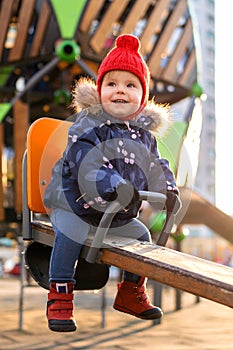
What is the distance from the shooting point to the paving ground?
707 cm

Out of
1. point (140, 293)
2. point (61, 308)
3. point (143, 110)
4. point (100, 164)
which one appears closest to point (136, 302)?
point (140, 293)

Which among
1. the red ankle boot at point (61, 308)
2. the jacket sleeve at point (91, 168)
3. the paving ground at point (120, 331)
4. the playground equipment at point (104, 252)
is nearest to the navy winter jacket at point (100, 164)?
the jacket sleeve at point (91, 168)

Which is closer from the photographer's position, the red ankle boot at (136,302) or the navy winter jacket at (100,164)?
the navy winter jacket at (100,164)

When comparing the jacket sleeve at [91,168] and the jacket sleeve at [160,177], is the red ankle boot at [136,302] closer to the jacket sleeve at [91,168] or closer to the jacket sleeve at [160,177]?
the jacket sleeve at [160,177]

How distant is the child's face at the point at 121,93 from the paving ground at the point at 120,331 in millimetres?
4595

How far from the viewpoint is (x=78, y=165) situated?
8.73 ft

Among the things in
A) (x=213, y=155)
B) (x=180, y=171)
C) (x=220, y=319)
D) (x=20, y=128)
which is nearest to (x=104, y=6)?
(x=20, y=128)

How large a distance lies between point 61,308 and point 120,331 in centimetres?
592

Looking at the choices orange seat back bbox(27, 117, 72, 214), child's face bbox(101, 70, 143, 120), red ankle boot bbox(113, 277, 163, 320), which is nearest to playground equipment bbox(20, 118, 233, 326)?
orange seat back bbox(27, 117, 72, 214)

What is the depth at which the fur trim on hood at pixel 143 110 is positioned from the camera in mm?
2893

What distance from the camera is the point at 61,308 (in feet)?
8.77

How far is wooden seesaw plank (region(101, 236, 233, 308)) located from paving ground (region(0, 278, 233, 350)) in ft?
14.7

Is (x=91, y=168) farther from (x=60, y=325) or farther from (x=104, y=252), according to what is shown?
(x=60, y=325)

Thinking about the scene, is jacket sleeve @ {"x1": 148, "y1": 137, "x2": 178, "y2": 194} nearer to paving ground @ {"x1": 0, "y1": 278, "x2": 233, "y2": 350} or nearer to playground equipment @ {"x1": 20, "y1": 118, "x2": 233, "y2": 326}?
playground equipment @ {"x1": 20, "y1": 118, "x2": 233, "y2": 326}
